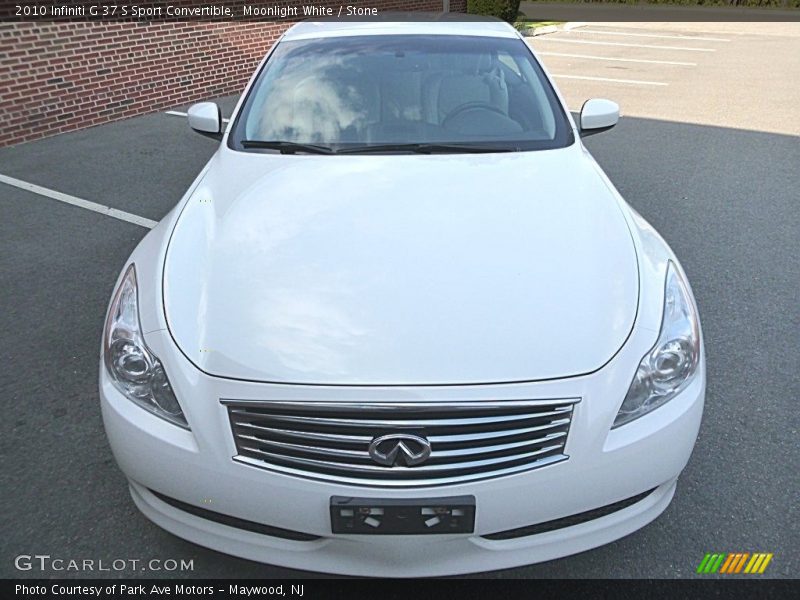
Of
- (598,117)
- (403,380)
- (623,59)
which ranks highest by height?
(598,117)

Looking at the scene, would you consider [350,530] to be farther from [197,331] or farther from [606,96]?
[606,96]

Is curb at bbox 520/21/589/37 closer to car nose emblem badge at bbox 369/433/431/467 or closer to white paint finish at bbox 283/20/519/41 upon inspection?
white paint finish at bbox 283/20/519/41

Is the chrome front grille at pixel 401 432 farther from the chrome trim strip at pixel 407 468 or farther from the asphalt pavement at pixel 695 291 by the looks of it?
the asphalt pavement at pixel 695 291

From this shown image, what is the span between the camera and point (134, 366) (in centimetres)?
186

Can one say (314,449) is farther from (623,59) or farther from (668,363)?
(623,59)

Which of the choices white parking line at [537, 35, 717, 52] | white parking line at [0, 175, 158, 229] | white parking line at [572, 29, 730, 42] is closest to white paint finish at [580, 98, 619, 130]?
white parking line at [0, 175, 158, 229]

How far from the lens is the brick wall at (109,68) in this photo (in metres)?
6.84

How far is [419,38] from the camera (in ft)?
10.8

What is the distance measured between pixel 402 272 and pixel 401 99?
4.30 ft

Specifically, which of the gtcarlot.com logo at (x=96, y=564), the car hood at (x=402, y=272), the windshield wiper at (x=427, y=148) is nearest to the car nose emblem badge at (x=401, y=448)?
the car hood at (x=402, y=272)

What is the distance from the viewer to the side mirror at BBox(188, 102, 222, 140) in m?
3.30

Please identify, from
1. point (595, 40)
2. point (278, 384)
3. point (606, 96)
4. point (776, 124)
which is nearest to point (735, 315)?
point (278, 384)

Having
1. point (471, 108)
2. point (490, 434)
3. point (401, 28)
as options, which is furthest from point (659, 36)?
point (490, 434)

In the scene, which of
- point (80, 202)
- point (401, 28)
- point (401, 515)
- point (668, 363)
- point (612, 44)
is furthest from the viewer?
point (612, 44)
